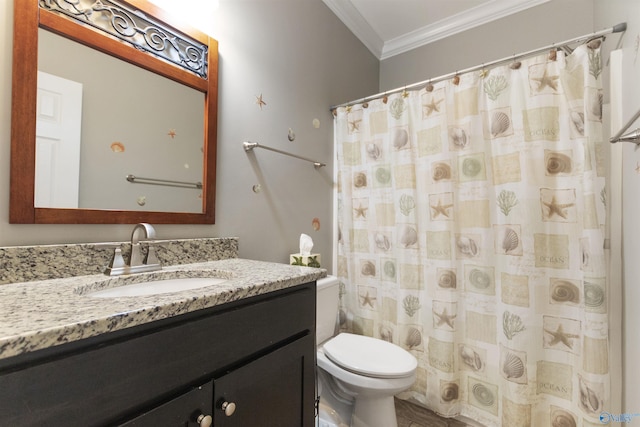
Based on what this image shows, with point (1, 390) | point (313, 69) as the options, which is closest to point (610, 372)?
point (1, 390)

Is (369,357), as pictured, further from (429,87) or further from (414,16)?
(414,16)

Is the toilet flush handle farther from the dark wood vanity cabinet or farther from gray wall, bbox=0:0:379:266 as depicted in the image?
gray wall, bbox=0:0:379:266

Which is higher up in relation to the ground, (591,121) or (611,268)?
(591,121)

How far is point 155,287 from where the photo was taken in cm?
93

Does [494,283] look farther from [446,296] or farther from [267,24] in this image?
[267,24]

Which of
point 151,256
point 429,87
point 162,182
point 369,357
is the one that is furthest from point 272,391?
point 429,87

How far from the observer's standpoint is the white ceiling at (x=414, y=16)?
6.66ft

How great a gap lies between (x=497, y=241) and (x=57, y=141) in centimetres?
185

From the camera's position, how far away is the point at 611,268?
1.24 m

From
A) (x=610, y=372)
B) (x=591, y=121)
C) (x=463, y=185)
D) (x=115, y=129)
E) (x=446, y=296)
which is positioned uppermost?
(x=591, y=121)

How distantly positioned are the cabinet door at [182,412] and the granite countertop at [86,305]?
0.59ft

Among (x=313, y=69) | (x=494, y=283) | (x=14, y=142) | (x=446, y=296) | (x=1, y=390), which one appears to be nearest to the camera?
(x=1, y=390)

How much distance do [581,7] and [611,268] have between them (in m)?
1.68

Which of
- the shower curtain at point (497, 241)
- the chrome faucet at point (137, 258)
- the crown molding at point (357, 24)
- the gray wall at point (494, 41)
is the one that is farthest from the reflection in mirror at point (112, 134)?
the gray wall at point (494, 41)
